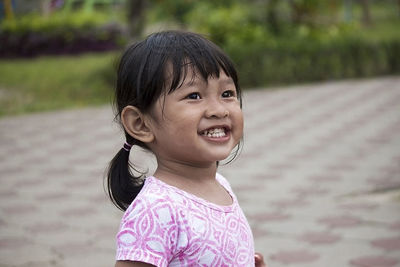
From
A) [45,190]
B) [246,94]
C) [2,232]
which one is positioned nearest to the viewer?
[2,232]

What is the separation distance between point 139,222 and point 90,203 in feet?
10.2

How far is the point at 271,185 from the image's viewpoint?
195 inches

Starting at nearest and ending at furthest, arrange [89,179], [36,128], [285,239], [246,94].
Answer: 1. [285,239]
2. [89,179]
3. [36,128]
4. [246,94]

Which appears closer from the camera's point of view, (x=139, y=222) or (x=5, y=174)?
(x=139, y=222)

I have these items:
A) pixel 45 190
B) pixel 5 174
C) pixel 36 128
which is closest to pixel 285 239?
pixel 45 190

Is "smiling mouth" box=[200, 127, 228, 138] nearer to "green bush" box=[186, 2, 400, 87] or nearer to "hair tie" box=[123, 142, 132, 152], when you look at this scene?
"hair tie" box=[123, 142, 132, 152]

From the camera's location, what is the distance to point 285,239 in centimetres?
368

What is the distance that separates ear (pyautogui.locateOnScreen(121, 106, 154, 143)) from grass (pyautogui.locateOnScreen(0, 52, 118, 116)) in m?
7.90

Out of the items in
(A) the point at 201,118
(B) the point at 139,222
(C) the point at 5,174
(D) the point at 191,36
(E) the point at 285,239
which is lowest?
(C) the point at 5,174

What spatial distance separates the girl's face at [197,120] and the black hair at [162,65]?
0.02 metres

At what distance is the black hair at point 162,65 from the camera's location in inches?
63.3

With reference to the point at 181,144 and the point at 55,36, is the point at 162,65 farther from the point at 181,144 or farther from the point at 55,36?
the point at 55,36

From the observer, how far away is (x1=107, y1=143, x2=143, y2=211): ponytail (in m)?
1.81

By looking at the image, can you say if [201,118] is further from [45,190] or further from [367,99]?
[367,99]
